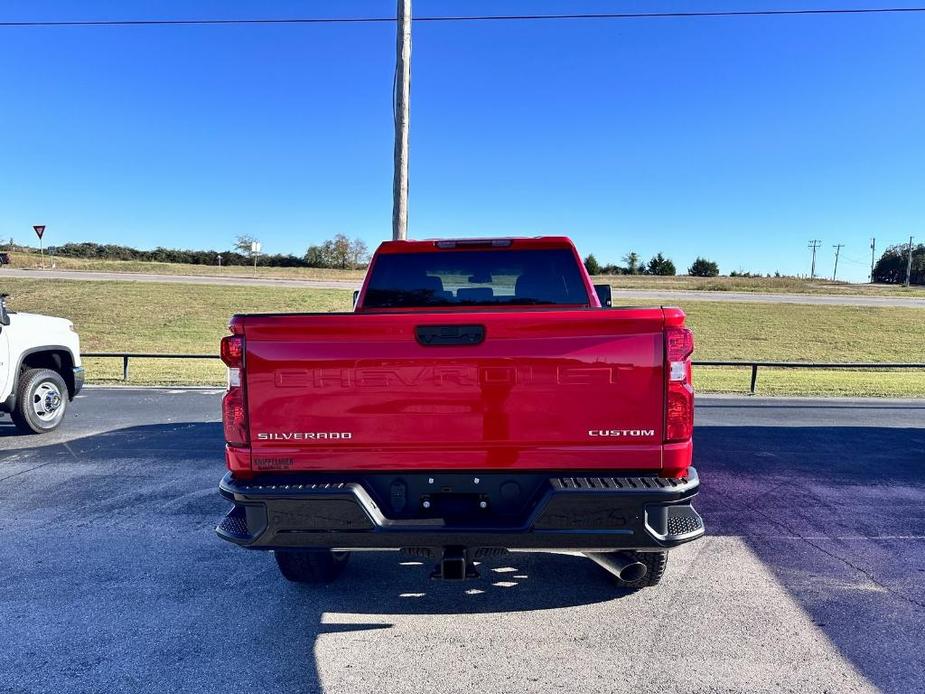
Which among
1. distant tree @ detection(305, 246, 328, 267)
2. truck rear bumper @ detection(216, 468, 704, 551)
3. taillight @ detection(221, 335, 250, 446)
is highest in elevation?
distant tree @ detection(305, 246, 328, 267)

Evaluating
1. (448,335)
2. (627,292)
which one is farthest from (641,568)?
(627,292)

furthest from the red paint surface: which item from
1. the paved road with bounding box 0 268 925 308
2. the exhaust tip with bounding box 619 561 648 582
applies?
the paved road with bounding box 0 268 925 308

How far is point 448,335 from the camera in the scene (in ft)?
9.16

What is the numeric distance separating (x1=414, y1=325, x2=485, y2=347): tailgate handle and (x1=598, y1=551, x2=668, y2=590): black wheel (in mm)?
1510

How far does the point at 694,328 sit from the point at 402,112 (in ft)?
70.1

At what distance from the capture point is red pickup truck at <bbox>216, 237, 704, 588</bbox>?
2758mm

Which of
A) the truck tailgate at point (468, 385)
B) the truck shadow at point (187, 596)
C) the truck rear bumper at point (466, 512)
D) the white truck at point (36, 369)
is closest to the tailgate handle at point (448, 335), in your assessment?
the truck tailgate at point (468, 385)

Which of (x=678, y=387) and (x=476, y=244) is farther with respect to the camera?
(x=476, y=244)

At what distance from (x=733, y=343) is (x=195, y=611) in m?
24.8

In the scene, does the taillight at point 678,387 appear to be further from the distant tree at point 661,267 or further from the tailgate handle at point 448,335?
the distant tree at point 661,267

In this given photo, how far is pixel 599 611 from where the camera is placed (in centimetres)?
346

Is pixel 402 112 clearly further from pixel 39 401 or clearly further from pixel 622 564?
pixel 622 564

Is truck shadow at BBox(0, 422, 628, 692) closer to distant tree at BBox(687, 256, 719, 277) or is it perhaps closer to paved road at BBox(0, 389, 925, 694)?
paved road at BBox(0, 389, 925, 694)

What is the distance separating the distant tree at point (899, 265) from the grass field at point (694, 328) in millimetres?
76108
